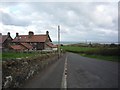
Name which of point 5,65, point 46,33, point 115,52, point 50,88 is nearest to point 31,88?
point 50,88

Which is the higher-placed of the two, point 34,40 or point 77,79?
point 34,40

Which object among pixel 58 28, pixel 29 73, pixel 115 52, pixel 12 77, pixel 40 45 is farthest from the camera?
pixel 40 45

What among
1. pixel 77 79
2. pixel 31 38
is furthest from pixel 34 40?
pixel 77 79

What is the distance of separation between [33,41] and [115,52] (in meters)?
40.1

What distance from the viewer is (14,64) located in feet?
30.4

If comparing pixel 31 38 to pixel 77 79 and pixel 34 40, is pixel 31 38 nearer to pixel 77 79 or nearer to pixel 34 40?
pixel 34 40

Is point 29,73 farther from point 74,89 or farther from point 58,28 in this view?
point 58,28

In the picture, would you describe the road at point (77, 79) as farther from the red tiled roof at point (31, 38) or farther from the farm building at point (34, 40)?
the red tiled roof at point (31, 38)

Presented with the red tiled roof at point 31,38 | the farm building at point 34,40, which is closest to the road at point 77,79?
the farm building at point 34,40

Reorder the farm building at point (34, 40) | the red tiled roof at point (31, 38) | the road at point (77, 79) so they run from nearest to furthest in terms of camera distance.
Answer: the road at point (77, 79), the farm building at point (34, 40), the red tiled roof at point (31, 38)

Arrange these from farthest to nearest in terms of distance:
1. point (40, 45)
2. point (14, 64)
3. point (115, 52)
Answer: point (40, 45) → point (115, 52) → point (14, 64)

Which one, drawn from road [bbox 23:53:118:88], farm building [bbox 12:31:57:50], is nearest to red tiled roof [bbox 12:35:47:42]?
farm building [bbox 12:31:57:50]

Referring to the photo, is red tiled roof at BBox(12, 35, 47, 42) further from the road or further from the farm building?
the road

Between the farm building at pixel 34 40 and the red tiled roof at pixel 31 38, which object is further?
the red tiled roof at pixel 31 38
